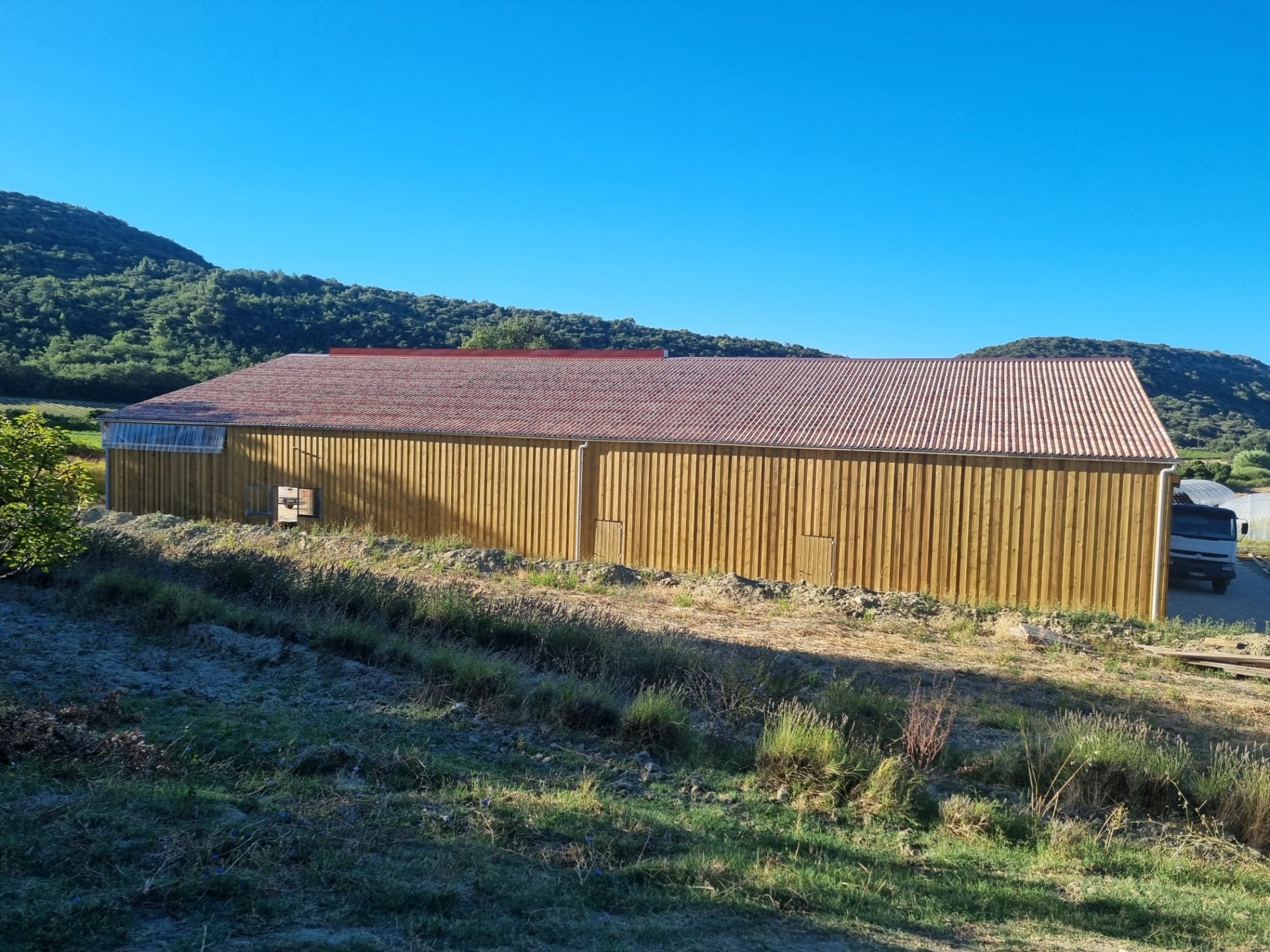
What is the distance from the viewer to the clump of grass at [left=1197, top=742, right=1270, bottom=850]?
19.1 ft

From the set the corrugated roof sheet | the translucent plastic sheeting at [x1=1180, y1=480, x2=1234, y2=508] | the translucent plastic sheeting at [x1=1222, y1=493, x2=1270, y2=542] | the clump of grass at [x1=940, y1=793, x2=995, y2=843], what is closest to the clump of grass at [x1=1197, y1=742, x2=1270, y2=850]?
the clump of grass at [x1=940, y1=793, x2=995, y2=843]

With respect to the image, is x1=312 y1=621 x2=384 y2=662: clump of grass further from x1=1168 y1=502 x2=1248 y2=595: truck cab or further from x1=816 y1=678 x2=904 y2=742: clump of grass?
x1=1168 y1=502 x2=1248 y2=595: truck cab

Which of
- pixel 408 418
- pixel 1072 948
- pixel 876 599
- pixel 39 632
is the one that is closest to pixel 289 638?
pixel 39 632

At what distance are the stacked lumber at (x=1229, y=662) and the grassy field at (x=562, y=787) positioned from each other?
1.00 m

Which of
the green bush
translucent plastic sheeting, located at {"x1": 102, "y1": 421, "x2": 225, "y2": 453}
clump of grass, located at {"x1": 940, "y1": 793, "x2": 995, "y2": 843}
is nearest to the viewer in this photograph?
clump of grass, located at {"x1": 940, "y1": 793, "x2": 995, "y2": 843}

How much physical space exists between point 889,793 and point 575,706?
264 centimetres

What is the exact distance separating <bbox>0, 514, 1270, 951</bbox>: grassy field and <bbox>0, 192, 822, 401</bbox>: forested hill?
3991cm

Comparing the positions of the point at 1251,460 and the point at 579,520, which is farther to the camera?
the point at 1251,460

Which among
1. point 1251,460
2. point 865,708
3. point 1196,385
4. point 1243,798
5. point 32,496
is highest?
point 1196,385

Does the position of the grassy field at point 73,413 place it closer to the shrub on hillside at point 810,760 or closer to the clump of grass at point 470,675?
the clump of grass at point 470,675

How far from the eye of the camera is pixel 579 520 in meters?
19.9

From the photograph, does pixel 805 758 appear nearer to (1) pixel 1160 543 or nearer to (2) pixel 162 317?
(1) pixel 1160 543

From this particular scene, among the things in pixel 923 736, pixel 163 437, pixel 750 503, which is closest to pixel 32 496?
pixel 923 736

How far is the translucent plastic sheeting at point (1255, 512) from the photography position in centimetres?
3266
